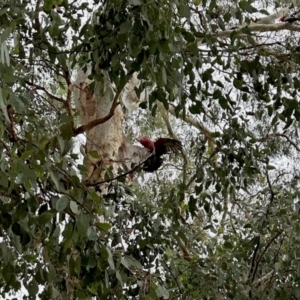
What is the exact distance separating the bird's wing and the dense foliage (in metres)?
0.17

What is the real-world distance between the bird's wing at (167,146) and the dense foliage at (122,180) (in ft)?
0.54

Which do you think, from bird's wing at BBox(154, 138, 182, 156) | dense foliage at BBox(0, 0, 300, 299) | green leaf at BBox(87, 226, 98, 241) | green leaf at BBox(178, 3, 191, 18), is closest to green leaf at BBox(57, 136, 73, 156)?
dense foliage at BBox(0, 0, 300, 299)

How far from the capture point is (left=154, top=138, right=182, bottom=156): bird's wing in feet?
7.03

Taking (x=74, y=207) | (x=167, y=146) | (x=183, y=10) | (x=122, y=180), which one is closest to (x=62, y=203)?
(x=74, y=207)

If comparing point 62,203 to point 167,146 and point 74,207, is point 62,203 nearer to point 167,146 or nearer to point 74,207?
point 74,207

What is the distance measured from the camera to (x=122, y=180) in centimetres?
193

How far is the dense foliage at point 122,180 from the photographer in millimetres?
1092

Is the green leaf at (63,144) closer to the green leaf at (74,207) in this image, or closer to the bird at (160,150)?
the green leaf at (74,207)

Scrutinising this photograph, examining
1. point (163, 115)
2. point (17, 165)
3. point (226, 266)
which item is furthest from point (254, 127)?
point (17, 165)

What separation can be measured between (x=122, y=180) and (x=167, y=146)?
336 mm

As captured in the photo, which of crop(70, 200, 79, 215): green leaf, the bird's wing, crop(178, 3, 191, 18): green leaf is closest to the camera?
crop(70, 200, 79, 215): green leaf

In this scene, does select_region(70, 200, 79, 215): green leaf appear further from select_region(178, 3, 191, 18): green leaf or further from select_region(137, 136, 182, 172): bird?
select_region(137, 136, 182, 172): bird

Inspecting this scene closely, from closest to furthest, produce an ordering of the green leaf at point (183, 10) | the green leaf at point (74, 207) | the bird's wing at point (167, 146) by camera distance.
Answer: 1. the green leaf at point (74, 207)
2. the green leaf at point (183, 10)
3. the bird's wing at point (167, 146)

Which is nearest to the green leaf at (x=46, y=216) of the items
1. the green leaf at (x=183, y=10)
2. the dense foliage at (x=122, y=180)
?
the dense foliage at (x=122, y=180)
